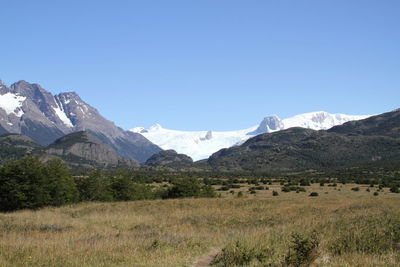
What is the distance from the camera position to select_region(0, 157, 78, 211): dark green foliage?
143 ft

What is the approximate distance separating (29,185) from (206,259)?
3562 cm

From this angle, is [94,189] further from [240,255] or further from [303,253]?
Answer: [303,253]

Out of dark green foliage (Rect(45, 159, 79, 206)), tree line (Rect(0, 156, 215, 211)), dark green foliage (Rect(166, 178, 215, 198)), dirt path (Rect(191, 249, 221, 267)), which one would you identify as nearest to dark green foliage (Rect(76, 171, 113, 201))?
tree line (Rect(0, 156, 215, 211))

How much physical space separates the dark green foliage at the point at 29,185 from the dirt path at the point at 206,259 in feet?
112

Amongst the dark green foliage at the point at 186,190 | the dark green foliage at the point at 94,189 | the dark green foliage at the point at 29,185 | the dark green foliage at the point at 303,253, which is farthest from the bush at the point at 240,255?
the dark green foliage at the point at 94,189

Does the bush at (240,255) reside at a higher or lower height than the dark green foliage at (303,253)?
lower

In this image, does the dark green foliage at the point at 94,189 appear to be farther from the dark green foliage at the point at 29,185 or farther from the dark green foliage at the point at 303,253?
the dark green foliage at the point at 303,253

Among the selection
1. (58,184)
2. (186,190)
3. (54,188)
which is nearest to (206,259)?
(54,188)

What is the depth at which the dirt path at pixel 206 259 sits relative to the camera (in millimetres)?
13172

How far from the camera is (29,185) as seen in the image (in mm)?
44125

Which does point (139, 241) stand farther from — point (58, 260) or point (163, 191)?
point (163, 191)

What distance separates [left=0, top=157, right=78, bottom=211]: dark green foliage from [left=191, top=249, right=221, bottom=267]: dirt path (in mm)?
34103

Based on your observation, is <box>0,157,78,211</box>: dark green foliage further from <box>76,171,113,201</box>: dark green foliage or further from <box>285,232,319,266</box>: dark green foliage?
<box>285,232,319,266</box>: dark green foliage

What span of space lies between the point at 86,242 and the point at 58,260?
432 centimetres
